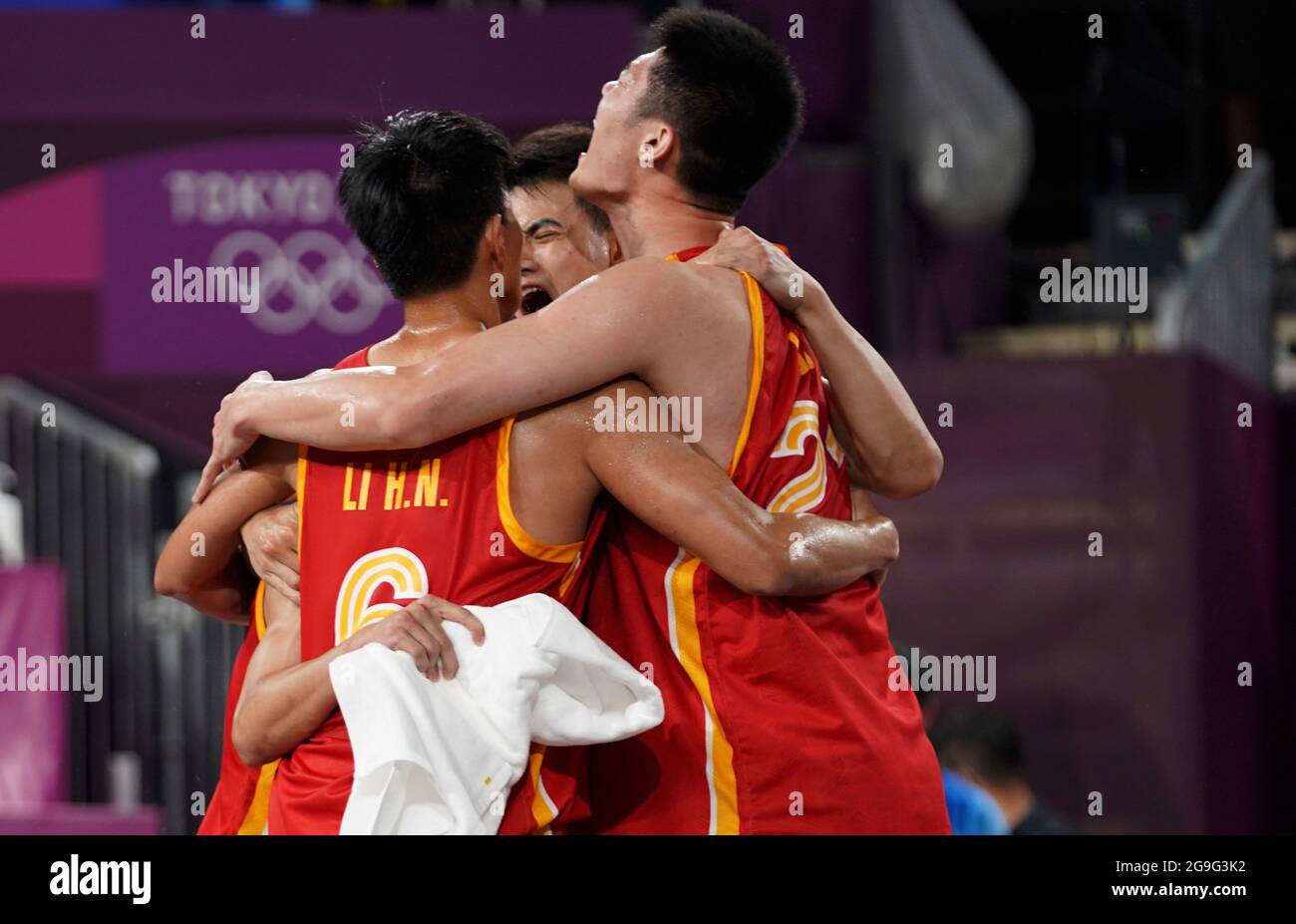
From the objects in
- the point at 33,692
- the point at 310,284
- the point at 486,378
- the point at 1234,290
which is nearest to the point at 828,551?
the point at 486,378

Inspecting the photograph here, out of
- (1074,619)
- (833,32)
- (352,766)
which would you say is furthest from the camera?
(833,32)

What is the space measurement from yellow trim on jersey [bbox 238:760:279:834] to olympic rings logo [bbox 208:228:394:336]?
3.83 meters

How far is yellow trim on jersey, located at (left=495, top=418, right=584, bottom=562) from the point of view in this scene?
2447 millimetres

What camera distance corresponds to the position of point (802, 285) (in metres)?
2.73

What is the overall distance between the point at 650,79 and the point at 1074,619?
378cm

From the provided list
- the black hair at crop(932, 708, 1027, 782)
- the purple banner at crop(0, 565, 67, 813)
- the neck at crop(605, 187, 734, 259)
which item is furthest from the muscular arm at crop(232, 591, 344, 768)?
the purple banner at crop(0, 565, 67, 813)

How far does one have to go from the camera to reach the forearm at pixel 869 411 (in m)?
2.76

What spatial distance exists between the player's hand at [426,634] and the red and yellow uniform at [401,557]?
0.06 metres

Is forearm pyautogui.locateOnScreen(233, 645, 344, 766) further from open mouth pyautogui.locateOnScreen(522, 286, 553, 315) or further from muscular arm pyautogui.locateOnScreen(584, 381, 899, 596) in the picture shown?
open mouth pyautogui.locateOnScreen(522, 286, 553, 315)

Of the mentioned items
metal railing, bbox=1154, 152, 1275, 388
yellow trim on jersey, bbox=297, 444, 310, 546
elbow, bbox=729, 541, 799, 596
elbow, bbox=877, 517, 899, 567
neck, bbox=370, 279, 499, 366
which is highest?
metal railing, bbox=1154, 152, 1275, 388

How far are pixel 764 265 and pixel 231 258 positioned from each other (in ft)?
13.6

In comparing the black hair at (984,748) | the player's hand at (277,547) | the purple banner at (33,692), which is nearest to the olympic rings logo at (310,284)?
the purple banner at (33,692)
